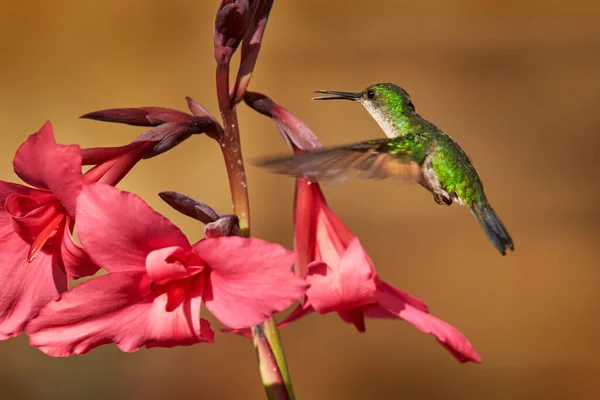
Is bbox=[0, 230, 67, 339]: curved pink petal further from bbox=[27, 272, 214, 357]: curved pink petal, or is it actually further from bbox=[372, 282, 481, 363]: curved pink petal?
bbox=[372, 282, 481, 363]: curved pink petal

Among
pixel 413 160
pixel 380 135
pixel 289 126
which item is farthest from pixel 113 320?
pixel 380 135

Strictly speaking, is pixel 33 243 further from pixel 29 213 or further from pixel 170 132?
pixel 170 132

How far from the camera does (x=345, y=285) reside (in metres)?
0.79

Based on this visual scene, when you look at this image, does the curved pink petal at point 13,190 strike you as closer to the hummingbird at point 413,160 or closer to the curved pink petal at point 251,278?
the curved pink petal at point 251,278

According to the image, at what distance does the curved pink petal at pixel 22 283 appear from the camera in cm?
85

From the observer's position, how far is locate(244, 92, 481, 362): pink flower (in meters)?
0.79

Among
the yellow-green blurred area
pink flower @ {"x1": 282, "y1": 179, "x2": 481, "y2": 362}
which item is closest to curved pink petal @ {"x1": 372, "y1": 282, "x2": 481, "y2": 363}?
pink flower @ {"x1": 282, "y1": 179, "x2": 481, "y2": 362}

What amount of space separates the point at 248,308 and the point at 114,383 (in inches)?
84.0

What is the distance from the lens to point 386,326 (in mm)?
2893

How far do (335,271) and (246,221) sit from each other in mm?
117

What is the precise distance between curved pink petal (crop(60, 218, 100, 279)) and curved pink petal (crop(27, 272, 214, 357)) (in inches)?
2.2

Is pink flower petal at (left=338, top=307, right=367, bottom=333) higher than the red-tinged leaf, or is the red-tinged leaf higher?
the red-tinged leaf

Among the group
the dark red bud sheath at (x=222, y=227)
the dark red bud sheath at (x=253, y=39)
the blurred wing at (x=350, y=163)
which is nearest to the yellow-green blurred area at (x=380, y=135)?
the blurred wing at (x=350, y=163)

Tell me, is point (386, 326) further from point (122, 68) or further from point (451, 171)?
point (451, 171)
